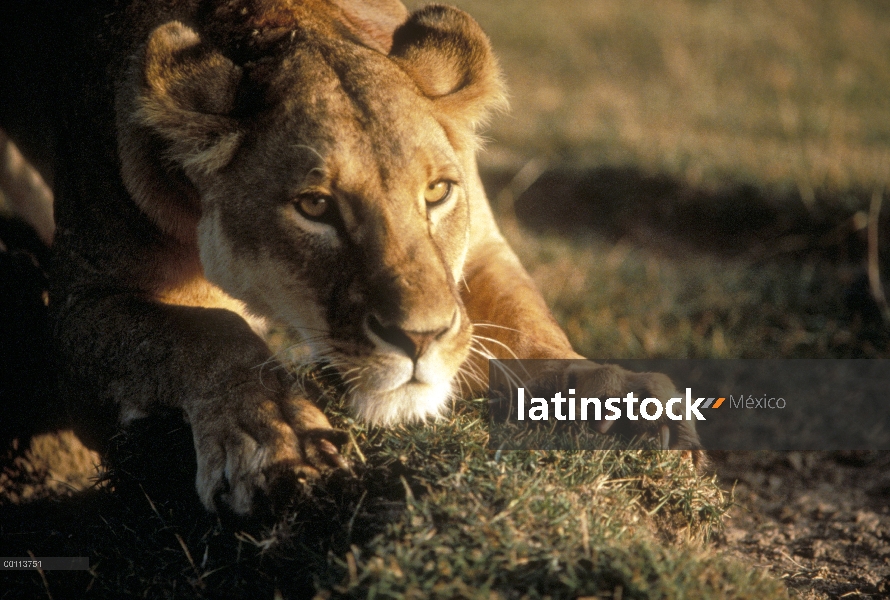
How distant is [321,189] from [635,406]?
1123 millimetres

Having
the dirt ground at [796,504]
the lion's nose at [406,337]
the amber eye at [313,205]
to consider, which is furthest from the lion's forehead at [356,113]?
the dirt ground at [796,504]

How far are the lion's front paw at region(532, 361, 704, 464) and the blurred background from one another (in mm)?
1756

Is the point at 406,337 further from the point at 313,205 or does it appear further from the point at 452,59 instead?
the point at 452,59

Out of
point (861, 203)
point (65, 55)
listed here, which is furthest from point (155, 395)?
point (861, 203)

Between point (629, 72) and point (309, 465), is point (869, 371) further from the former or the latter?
point (629, 72)

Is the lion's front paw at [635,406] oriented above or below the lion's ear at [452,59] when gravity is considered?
below

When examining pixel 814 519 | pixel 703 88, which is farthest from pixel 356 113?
pixel 703 88

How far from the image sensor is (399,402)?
92.7 inches

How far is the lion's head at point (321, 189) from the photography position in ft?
7.68

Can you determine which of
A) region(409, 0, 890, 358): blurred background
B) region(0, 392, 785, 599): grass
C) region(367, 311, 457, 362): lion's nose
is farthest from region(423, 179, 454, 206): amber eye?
region(409, 0, 890, 358): blurred background

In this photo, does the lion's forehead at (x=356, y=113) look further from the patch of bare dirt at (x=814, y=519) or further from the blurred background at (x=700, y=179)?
the blurred background at (x=700, y=179)

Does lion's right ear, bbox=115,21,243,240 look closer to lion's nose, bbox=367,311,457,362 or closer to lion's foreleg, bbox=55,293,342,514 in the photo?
lion's foreleg, bbox=55,293,342,514

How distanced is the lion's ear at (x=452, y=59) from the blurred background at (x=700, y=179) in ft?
5.86

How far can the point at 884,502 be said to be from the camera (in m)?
3.47
